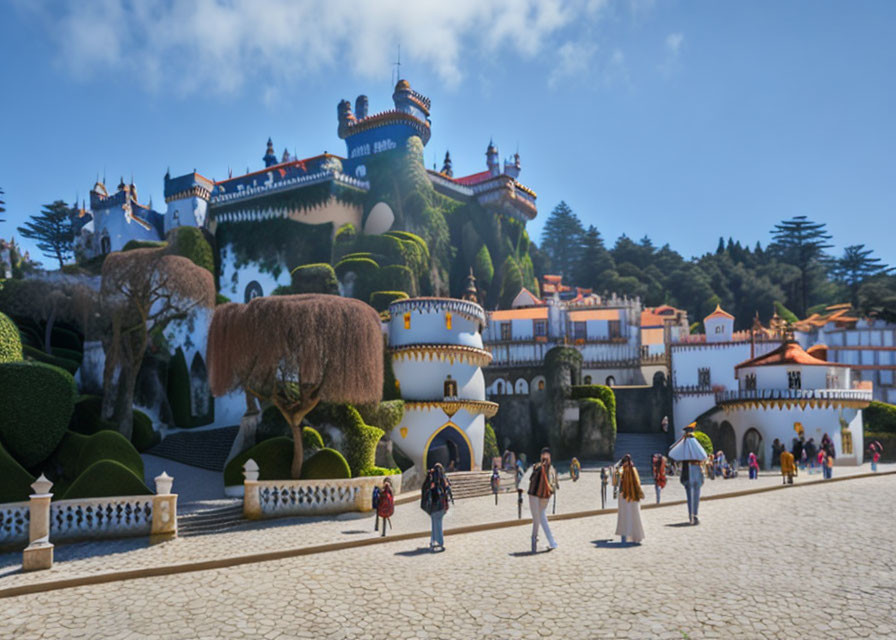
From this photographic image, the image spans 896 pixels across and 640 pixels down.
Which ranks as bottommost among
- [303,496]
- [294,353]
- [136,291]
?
[303,496]

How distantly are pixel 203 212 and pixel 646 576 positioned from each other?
57160 mm

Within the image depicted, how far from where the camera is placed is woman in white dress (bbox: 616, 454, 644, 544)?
14688 millimetres

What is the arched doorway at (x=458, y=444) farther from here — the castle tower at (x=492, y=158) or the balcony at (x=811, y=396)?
the castle tower at (x=492, y=158)

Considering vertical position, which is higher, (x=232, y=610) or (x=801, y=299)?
(x=801, y=299)

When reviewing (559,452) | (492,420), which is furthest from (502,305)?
(559,452)

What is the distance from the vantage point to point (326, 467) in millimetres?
24109

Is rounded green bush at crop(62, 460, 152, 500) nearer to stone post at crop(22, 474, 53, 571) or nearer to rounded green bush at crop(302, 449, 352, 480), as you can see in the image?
stone post at crop(22, 474, 53, 571)

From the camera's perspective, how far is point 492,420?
161ft

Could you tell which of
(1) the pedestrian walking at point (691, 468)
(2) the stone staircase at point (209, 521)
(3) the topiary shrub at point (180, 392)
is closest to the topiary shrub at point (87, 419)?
(3) the topiary shrub at point (180, 392)

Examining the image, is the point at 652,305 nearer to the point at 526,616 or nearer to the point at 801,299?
the point at 801,299

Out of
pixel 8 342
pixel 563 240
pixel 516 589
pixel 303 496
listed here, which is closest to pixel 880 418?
pixel 303 496

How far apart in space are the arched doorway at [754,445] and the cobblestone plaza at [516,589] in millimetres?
24061

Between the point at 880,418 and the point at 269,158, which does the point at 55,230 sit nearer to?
the point at 269,158

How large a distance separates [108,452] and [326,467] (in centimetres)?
755
